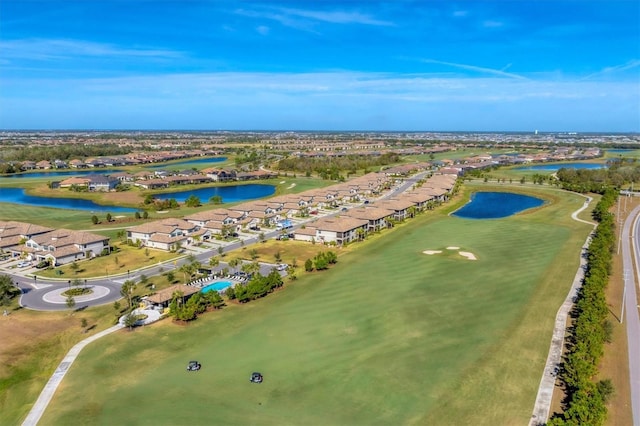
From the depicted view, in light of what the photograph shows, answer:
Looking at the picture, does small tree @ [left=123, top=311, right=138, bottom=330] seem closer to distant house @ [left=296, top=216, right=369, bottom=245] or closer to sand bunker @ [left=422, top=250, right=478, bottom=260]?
distant house @ [left=296, top=216, right=369, bottom=245]

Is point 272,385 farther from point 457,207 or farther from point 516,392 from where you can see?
point 457,207

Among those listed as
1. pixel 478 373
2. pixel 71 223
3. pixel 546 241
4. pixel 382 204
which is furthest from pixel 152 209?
pixel 478 373

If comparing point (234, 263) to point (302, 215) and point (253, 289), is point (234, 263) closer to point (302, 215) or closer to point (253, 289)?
point (253, 289)

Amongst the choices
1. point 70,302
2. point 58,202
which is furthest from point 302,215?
point 58,202

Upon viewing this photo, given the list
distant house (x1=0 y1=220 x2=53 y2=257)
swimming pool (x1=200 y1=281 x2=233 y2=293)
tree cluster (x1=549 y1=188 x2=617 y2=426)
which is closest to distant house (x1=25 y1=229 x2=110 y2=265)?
distant house (x1=0 y1=220 x2=53 y2=257)

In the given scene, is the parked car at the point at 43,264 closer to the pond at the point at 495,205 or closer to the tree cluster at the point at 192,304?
the tree cluster at the point at 192,304

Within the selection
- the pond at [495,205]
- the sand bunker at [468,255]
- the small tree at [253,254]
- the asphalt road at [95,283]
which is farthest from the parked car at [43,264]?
the pond at [495,205]

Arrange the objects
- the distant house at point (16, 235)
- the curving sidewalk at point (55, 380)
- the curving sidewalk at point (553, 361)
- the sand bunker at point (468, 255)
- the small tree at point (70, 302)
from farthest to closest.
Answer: the distant house at point (16, 235) < the sand bunker at point (468, 255) < the small tree at point (70, 302) < the curving sidewalk at point (55, 380) < the curving sidewalk at point (553, 361)
